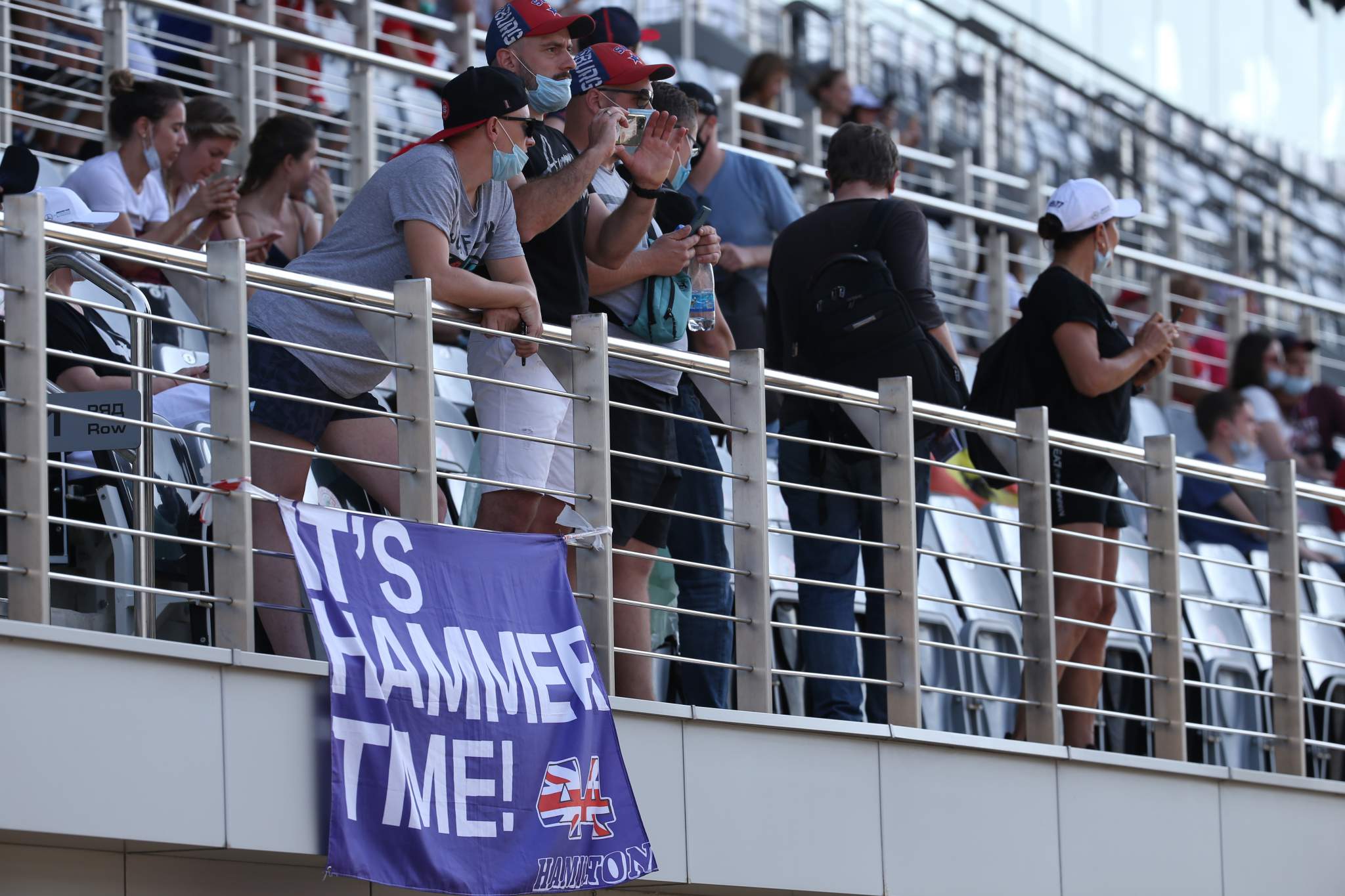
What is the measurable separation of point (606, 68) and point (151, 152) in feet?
7.16

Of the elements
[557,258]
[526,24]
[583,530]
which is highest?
[526,24]

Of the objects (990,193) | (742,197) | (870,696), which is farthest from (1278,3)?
(870,696)

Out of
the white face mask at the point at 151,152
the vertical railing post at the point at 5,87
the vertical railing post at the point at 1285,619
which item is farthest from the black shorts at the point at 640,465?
the vertical railing post at the point at 5,87

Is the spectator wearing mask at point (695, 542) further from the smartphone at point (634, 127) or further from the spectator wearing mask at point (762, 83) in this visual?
the spectator wearing mask at point (762, 83)

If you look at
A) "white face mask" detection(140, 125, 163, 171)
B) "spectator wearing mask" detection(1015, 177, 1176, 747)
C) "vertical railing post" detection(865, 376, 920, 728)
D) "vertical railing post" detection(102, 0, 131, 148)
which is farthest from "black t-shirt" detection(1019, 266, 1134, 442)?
"vertical railing post" detection(102, 0, 131, 148)

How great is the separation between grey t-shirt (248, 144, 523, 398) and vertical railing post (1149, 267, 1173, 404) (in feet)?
22.0

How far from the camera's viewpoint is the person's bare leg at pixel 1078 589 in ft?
20.9

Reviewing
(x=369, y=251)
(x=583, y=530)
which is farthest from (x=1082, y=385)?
(x=369, y=251)

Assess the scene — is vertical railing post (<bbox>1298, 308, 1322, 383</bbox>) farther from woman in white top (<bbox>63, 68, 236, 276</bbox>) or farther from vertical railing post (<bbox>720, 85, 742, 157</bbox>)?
woman in white top (<bbox>63, 68, 236, 276</bbox>)

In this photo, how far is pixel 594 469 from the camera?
16.5 ft

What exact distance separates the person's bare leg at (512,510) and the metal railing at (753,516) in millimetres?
104

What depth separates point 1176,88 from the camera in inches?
899

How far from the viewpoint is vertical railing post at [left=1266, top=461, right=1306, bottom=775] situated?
6727mm

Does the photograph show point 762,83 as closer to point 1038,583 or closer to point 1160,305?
point 1160,305
